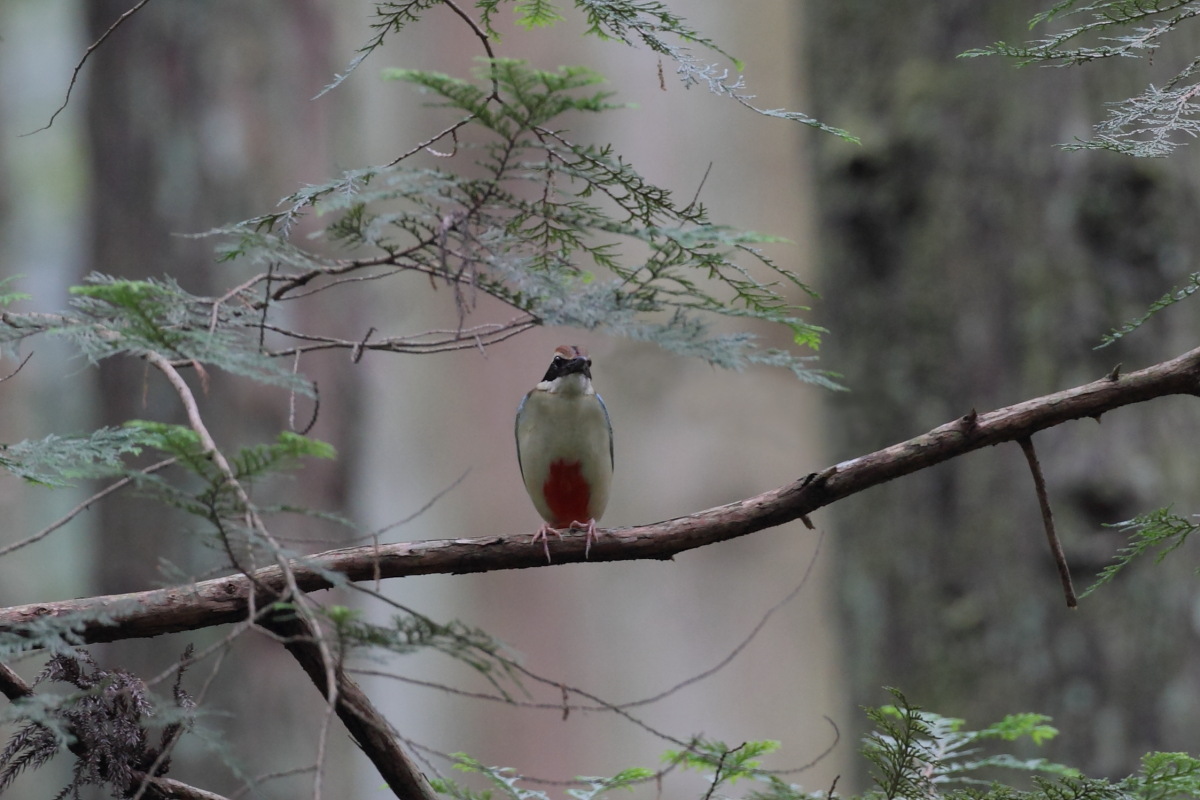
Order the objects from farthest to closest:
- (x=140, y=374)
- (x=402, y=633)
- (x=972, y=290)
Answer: (x=140, y=374), (x=972, y=290), (x=402, y=633)

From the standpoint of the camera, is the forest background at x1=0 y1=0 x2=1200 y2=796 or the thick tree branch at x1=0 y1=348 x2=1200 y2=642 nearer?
the thick tree branch at x1=0 y1=348 x2=1200 y2=642

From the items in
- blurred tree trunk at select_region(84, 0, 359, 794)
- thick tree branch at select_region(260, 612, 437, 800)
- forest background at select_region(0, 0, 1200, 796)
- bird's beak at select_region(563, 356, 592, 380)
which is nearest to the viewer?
thick tree branch at select_region(260, 612, 437, 800)

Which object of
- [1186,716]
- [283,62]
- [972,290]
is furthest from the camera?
[283,62]

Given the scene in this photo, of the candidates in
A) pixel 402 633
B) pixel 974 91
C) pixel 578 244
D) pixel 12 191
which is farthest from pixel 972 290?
pixel 12 191

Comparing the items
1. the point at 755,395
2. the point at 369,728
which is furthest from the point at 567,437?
the point at 755,395

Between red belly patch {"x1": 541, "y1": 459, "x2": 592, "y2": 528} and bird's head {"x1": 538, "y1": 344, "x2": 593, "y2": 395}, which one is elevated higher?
bird's head {"x1": 538, "y1": 344, "x2": 593, "y2": 395}

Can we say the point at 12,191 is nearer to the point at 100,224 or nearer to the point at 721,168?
the point at 100,224

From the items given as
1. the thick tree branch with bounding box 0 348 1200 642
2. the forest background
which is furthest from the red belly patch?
the thick tree branch with bounding box 0 348 1200 642

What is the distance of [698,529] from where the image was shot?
210 centimetres

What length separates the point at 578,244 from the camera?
5.85 ft

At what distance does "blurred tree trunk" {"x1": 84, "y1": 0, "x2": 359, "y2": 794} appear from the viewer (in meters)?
5.30

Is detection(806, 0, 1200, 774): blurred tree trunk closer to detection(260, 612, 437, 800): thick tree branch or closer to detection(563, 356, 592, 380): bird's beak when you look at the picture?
detection(563, 356, 592, 380): bird's beak

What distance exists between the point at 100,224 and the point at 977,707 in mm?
4751

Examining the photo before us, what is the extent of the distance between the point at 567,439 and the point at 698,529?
63.2 inches
